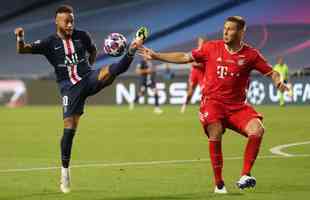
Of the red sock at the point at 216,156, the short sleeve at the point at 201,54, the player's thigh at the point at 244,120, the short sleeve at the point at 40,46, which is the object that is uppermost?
the short sleeve at the point at 40,46

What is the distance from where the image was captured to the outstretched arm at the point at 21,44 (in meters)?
10.9

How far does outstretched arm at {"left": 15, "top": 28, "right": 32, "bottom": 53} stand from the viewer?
1088 cm

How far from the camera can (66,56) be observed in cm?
1134

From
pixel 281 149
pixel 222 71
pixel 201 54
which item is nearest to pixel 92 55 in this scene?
pixel 201 54

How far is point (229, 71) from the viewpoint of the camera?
35.4ft

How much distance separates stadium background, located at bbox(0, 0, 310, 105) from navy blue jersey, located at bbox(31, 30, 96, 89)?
2781cm

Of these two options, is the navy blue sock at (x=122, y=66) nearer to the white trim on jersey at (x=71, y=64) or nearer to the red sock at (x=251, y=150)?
the white trim on jersey at (x=71, y=64)

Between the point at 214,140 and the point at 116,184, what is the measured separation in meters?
1.61

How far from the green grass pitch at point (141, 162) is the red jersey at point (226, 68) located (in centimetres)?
116

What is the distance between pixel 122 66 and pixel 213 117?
122cm

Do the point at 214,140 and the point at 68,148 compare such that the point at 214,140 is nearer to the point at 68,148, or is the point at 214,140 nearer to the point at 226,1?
the point at 68,148

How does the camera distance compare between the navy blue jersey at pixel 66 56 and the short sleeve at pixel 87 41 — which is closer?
the navy blue jersey at pixel 66 56

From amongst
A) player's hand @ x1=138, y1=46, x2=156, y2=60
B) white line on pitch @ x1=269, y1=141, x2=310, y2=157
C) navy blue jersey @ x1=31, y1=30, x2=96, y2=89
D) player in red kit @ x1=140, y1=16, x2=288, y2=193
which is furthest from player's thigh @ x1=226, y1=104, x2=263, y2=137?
white line on pitch @ x1=269, y1=141, x2=310, y2=157

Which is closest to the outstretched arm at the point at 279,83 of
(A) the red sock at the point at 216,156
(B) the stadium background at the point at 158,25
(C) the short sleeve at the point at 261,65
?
(C) the short sleeve at the point at 261,65
